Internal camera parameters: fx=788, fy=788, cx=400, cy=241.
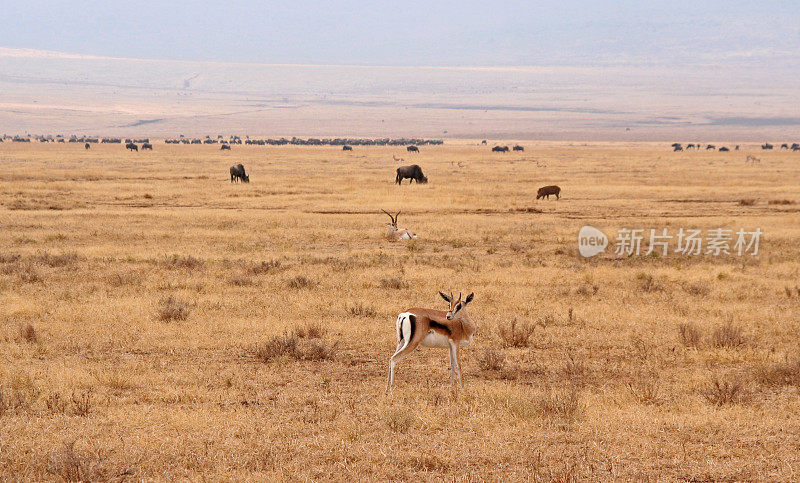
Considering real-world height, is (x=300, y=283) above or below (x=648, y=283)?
below

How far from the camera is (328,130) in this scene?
145750mm

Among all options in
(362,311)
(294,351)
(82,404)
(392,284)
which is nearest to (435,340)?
(294,351)

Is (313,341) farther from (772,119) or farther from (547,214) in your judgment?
(772,119)

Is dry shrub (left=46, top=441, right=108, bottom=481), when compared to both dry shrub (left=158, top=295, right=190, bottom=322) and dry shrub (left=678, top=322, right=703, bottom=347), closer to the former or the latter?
dry shrub (left=158, top=295, right=190, bottom=322)

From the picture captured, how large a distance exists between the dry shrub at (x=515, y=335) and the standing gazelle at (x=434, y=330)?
6.98ft

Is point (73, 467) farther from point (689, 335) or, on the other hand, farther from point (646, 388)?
point (689, 335)

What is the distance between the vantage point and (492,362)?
904cm

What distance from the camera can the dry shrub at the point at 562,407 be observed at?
718 centimetres

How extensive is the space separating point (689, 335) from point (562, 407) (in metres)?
3.75

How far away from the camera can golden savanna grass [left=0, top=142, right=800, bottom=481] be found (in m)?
6.32

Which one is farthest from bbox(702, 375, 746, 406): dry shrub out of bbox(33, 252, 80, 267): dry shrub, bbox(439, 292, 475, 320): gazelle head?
bbox(33, 252, 80, 267): dry shrub

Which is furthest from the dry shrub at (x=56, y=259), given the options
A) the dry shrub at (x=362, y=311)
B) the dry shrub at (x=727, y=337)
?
the dry shrub at (x=727, y=337)

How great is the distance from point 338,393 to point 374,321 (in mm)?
3287

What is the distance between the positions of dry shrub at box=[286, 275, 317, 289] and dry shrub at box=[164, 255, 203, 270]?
2.67 meters
